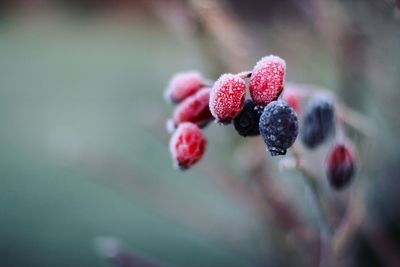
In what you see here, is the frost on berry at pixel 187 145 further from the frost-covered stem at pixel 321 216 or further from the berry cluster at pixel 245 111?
the frost-covered stem at pixel 321 216

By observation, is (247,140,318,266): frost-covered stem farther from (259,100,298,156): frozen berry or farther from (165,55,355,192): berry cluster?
(259,100,298,156): frozen berry

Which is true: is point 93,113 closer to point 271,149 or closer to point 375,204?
point 375,204

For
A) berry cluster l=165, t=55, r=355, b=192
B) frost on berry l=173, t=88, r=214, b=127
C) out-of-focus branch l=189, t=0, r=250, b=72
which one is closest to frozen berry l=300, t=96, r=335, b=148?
berry cluster l=165, t=55, r=355, b=192

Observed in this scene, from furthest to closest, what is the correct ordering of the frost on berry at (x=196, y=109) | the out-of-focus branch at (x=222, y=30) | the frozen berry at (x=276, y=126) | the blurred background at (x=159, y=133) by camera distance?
1. the blurred background at (x=159, y=133)
2. the out-of-focus branch at (x=222, y=30)
3. the frost on berry at (x=196, y=109)
4. the frozen berry at (x=276, y=126)

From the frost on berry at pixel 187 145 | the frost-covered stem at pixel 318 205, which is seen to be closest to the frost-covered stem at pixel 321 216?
the frost-covered stem at pixel 318 205

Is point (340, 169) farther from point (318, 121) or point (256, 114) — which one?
point (256, 114)

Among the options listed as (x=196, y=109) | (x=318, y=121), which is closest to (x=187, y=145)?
(x=196, y=109)

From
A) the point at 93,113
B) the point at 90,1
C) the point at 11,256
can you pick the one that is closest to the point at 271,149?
the point at 11,256
